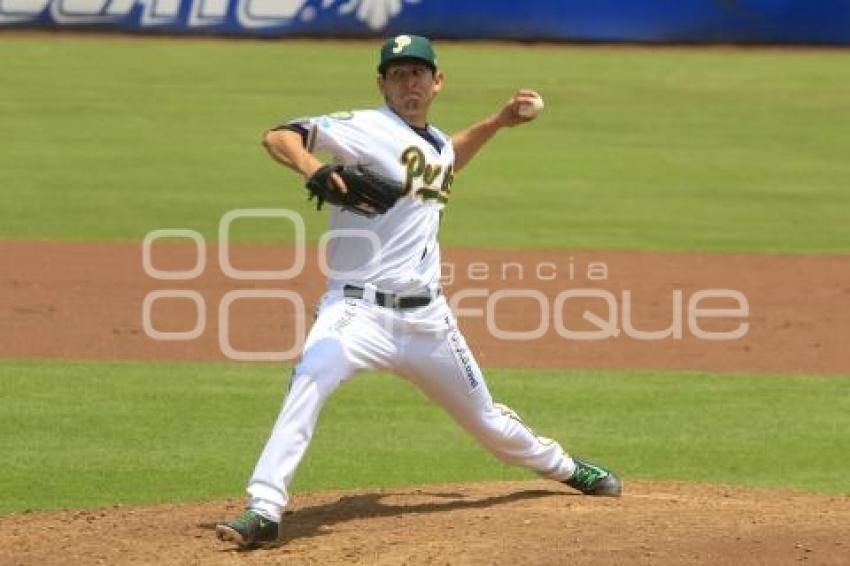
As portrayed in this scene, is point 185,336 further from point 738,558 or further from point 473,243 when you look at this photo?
point 738,558

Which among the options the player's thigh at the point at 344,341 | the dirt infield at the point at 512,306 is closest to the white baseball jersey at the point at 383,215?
the player's thigh at the point at 344,341

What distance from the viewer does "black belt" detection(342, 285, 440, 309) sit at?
23.6 feet

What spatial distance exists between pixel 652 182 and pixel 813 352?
864 cm

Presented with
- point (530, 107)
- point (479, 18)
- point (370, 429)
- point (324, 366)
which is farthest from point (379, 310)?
point (479, 18)

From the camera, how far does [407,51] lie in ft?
23.5

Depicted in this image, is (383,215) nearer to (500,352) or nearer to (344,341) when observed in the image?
(344,341)

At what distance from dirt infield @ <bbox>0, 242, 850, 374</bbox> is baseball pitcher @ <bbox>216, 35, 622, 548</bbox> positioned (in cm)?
511

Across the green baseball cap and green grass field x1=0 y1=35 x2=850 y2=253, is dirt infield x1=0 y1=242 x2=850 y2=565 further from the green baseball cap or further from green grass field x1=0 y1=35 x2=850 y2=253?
the green baseball cap

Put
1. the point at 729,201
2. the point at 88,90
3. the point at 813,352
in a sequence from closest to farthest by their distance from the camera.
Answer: the point at 813,352
the point at 729,201
the point at 88,90

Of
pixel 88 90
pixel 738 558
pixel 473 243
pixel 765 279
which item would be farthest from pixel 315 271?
pixel 88 90

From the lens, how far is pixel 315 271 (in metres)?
15.9

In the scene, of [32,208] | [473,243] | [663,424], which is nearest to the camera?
[663,424]

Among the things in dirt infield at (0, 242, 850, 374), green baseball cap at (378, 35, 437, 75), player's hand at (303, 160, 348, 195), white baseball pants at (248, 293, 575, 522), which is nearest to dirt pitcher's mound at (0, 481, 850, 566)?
white baseball pants at (248, 293, 575, 522)

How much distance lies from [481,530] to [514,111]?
1.72m
